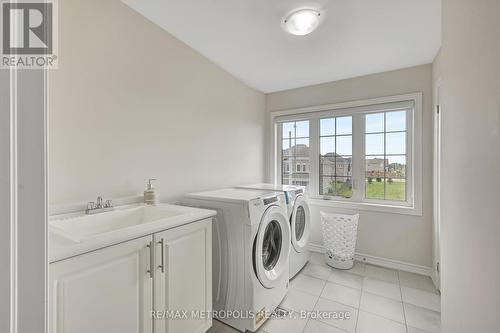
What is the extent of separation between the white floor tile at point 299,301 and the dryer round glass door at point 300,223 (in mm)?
423

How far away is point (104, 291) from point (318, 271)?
86.4 inches

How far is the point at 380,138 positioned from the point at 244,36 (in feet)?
6.35

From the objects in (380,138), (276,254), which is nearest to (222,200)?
(276,254)

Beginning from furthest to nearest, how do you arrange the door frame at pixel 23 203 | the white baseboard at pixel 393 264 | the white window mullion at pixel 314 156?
the white window mullion at pixel 314 156
the white baseboard at pixel 393 264
the door frame at pixel 23 203

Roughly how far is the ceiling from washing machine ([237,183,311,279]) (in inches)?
54.9

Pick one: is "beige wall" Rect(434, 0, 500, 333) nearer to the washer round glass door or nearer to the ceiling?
the ceiling

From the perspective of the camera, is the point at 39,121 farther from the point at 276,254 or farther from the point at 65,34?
the point at 276,254

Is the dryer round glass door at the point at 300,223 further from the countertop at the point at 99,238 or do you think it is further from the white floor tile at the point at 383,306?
the countertop at the point at 99,238

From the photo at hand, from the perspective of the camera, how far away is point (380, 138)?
2.73m

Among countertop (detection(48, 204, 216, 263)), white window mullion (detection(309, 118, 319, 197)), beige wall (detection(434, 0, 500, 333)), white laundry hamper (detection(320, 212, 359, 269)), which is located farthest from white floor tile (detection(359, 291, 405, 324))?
countertop (detection(48, 204, 216, 263))

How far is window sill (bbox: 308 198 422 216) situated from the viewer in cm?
252

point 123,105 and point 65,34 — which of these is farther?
point 123,105

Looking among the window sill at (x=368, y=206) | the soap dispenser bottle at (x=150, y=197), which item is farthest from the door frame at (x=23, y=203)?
the window sill at (x=368, y=206)

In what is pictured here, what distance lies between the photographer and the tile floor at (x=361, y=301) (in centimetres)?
173
